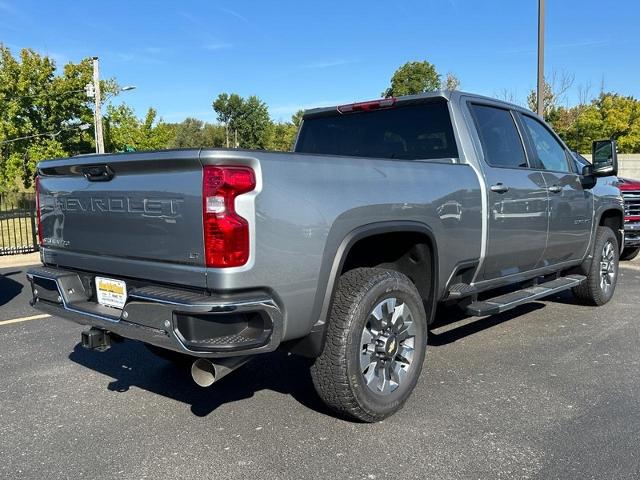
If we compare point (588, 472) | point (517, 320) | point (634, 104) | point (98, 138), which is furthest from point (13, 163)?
point (634, 104)

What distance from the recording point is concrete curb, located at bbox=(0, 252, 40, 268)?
35.3 ft

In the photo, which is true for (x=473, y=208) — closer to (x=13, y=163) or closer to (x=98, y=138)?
(x=98, y=138)

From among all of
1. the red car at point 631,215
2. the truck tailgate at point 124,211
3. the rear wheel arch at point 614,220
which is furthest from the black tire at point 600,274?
the truck tailgate at point 124,211

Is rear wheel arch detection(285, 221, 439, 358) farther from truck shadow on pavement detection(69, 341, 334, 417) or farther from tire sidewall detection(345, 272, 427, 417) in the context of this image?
truck shadow on pavement detection(69, 341, 334, 417)

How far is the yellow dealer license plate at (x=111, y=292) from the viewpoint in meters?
3.13

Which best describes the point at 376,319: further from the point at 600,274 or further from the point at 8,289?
the point at 8,289

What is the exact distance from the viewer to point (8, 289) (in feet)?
26.0

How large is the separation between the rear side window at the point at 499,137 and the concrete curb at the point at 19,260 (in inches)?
363

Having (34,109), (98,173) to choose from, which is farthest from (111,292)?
(34,109)

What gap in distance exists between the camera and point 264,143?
209 ft

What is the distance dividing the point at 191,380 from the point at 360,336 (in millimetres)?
1656

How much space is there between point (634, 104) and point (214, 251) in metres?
39.9

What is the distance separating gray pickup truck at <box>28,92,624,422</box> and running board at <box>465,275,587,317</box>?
2 cm

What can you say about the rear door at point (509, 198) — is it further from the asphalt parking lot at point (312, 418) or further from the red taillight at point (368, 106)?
the asphalt parking lot at point (312, 418)
